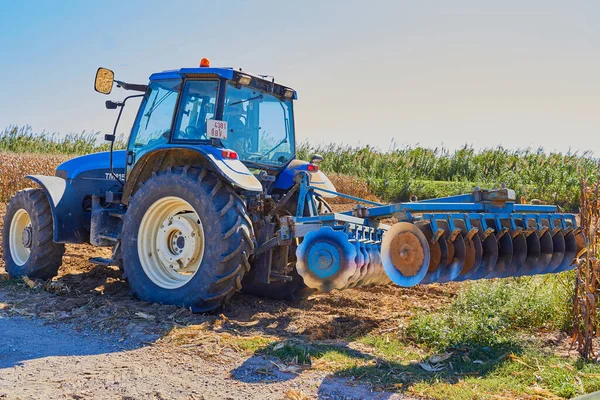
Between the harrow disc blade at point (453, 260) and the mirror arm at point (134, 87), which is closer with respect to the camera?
the harrow disc blade at point (453, 260)

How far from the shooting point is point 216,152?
523 centimetres

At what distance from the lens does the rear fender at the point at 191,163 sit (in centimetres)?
504

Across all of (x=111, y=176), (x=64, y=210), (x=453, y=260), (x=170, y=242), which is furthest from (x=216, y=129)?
(x=453, y=260)

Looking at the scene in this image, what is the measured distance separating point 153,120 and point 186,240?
1445 millimetres

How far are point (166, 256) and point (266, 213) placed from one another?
1015mm

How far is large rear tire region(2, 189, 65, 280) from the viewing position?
668 cm

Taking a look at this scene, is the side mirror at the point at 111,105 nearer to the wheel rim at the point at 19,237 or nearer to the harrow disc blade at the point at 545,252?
the wheel rim at the point at 19,237

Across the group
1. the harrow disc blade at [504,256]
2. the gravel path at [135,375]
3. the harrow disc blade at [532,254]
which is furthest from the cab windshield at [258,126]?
the harrow disc blade at [532,254]

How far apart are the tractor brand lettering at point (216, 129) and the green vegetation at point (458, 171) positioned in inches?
409

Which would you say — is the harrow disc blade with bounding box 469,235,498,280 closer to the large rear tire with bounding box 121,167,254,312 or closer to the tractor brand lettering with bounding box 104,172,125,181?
the large rear tire with bounding box 121,167,254,312

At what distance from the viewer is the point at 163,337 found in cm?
446

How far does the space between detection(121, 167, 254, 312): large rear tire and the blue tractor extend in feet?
0.04

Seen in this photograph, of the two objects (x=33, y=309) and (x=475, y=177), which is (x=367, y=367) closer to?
(x=33, y=309)

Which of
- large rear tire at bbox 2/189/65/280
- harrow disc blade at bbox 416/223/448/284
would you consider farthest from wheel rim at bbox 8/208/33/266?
harrow disc blade at bbox 416/223/448/284
